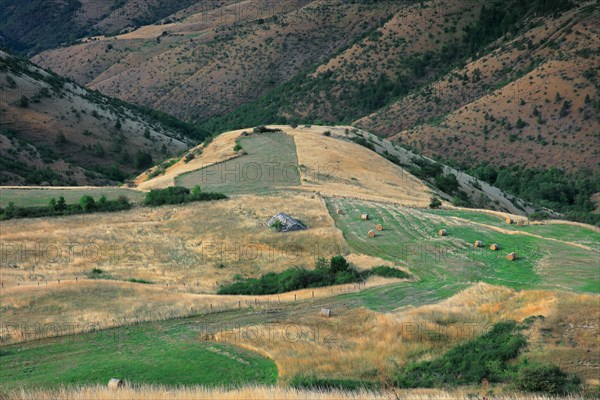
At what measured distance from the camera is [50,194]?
52.8 metres

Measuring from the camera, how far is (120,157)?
9694 cm

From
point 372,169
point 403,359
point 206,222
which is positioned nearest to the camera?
point 403,359

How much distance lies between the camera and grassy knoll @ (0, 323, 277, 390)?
19.2 m

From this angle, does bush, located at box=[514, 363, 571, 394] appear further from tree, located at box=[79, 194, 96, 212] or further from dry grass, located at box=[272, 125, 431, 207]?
tree, located at box=[79, 194, 96, 212]

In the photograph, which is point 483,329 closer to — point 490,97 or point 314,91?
point 490,97

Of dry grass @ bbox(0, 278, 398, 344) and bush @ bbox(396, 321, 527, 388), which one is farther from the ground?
dry grass @ bbox(0, 278, 398, 344)

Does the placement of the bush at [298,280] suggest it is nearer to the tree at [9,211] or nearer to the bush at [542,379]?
the bush at [542,379]

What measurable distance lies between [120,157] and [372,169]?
1832 inches

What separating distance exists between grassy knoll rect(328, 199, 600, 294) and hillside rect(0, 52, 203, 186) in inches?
1833

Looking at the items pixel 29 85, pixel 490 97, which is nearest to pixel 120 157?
pixel 29 85

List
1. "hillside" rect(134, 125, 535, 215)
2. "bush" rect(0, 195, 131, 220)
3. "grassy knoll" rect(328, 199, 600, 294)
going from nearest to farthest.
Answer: "grassy knoll" rect(328, 199, 600, 294) → "bush" rect(0, 195, 131, 220) → "hillside" rect(134, 125, 535, 215)

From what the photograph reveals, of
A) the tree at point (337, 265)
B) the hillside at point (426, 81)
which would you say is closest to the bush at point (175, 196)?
the tree at point (337, 265)

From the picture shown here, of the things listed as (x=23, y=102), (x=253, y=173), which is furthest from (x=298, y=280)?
(x=23, y=102)

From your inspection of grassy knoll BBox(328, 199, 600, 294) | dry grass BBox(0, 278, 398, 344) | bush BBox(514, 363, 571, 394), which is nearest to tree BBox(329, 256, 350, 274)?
dry grass BBox(0, 278, 398, 344)
